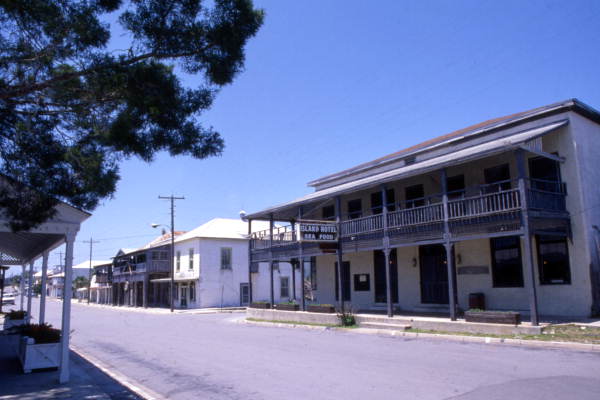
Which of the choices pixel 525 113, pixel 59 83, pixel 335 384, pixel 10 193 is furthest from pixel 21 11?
pixel 525 113

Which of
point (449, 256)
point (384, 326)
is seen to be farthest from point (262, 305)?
point (449, 256)

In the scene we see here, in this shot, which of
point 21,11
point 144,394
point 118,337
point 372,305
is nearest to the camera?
point 21,11

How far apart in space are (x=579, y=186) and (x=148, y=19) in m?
15.0

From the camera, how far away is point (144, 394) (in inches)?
329

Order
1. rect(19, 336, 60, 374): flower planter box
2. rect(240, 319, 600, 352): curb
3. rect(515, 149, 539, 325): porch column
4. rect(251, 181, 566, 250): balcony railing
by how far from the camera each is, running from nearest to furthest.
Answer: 1. rect(19, 336, 60, 374): flower planter box
2. rect(240, 319, 600, 352): curb
3. rect(515, 149, 539, 325): porch column
4. rect(251, 181, 566, 250): balcony railing

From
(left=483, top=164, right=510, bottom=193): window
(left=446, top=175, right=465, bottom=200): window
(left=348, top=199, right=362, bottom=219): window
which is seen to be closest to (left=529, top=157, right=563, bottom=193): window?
(left=483, top=164, right=510, bottom=193): window

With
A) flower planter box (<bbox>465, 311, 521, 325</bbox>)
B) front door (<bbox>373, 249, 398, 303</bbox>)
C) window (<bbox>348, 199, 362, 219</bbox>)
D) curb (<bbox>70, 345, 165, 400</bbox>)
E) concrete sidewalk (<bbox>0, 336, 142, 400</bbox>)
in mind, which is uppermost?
window (<bbox>348, 199, 362, 219</bbox>)

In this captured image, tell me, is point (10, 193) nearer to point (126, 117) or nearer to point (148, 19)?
point (126, 117)

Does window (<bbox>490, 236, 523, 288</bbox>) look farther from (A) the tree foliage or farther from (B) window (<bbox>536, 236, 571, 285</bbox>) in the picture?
(A) the tree foliage

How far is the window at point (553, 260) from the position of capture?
16.5 metres

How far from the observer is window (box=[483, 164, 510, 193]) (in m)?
18.5

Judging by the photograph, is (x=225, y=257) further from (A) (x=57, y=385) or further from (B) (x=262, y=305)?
(A) (x=57, y=385)

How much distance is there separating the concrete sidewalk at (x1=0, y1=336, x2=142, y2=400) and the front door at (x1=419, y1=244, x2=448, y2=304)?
14338mm

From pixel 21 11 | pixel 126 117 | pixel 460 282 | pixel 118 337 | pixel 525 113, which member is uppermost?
pixel 525 113
